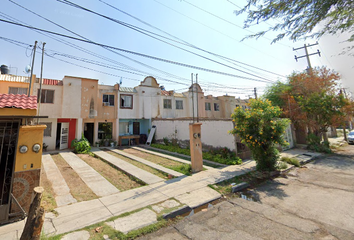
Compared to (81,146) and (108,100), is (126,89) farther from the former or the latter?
(81,146)

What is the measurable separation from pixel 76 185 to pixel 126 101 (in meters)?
12.1

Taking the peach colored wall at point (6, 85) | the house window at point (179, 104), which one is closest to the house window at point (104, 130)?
the peach colored wall at point (6, 85)

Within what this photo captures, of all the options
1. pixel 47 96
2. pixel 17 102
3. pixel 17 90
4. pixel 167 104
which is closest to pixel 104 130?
pixel 47 96

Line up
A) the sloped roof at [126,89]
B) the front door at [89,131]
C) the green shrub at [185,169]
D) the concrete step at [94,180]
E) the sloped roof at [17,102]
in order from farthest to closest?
the sloped roof at [126,89] < the front door at [89,131] < the green shrub at [185,169] < the concrete step at [94,180] < the sloped roof at [17,102]

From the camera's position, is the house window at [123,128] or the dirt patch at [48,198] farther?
the house window at [123,128]

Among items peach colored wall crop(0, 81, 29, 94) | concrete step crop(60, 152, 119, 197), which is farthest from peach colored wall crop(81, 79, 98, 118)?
concrete step crop(60, 152, 119, 197)

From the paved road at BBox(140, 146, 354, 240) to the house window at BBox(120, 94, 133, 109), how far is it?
48.3 feet

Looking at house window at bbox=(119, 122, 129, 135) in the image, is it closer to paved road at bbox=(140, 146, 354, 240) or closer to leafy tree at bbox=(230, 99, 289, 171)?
leafy tree at bbox=(230, 99, 289, 171)

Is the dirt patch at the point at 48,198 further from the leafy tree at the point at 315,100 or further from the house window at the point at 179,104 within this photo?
the leafy tree at the point at 315,100

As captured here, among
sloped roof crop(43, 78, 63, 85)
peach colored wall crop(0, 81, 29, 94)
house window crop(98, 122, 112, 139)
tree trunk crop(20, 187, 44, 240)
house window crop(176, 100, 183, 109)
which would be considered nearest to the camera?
tree trunk crop(20, 187, 44, 240)

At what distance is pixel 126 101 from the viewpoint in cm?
1709

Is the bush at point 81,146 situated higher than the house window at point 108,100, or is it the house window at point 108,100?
the house window at point 108,100

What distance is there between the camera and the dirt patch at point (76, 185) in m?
5.17

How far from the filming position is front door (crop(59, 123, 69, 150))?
13689mm
